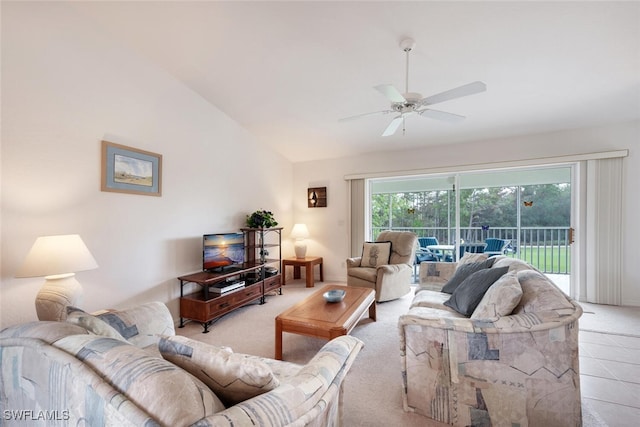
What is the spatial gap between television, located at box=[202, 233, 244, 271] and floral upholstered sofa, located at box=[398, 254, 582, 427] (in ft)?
8.31

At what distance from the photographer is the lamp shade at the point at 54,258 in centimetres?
182

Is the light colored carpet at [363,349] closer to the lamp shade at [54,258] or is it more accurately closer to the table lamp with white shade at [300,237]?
the table lamp with white shade at [300,237]

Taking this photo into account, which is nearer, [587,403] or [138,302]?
[587,403]

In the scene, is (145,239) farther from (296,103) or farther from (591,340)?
(591,340)

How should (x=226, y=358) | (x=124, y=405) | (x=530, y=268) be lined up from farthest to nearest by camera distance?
(x=530, y=268)
(x=226, y=358)
(x=124, y=405)

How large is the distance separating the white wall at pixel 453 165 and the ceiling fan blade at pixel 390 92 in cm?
266

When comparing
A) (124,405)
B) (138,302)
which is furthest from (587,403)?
(138,302)

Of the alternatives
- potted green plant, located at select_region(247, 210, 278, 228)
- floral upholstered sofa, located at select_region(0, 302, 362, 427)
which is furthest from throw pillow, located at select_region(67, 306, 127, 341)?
potted green plant, located at select_region(247, 210, 278, 228)

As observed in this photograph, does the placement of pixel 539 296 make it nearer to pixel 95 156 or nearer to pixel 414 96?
pixel 414 96

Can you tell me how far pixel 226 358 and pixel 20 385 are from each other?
810mm

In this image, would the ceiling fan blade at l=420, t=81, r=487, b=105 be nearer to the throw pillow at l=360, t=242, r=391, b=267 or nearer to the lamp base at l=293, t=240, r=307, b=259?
the throw pillow at l=360, t=242, r=391, b=267

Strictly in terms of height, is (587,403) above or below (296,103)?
below

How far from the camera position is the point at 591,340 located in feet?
8.67

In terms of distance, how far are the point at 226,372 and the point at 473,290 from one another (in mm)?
1906
